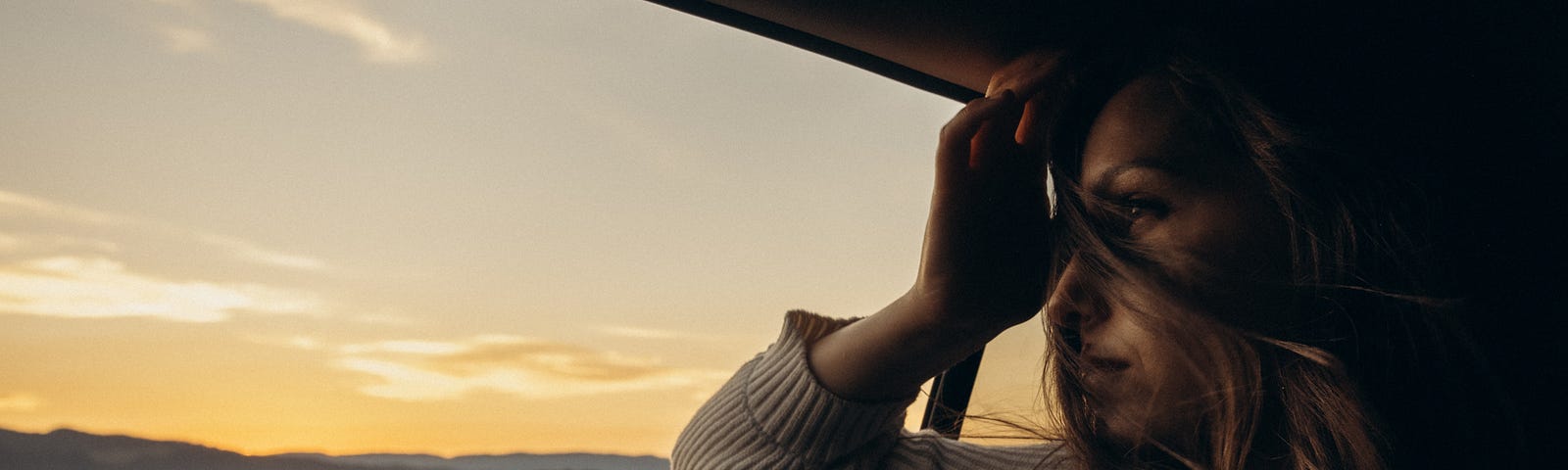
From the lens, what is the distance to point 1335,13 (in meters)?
0.91

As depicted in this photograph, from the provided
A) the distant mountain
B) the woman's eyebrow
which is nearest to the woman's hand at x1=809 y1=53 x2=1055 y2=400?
the woman's eyebrow

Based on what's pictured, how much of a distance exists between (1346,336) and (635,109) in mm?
1059

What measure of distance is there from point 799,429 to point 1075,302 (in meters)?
0.39

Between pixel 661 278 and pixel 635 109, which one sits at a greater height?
pixel 635 109

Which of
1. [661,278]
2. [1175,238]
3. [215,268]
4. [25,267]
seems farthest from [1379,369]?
[25,267]

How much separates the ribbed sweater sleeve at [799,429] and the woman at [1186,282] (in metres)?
0.09

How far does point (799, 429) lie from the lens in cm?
112

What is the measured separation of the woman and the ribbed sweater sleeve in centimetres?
9

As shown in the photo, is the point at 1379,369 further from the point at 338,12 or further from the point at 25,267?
the point at 25,267

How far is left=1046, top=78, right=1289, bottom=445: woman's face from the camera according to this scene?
801 mm

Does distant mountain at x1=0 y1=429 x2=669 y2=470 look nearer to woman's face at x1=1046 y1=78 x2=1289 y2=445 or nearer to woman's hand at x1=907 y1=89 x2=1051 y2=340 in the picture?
woman's hand at x1=907 y1=89 x2=1051 y2=340

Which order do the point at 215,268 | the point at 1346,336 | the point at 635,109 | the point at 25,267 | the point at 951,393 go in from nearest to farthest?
the point at 1346,336, the point at 25,267, the point at 215,268, the point at 635,109, the point at 951,393

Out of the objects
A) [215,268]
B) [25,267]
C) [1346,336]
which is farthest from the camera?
[215,268]

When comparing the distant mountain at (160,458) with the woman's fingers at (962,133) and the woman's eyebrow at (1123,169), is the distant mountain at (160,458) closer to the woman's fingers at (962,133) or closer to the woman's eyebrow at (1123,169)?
the woman's fingers at (962,133)
